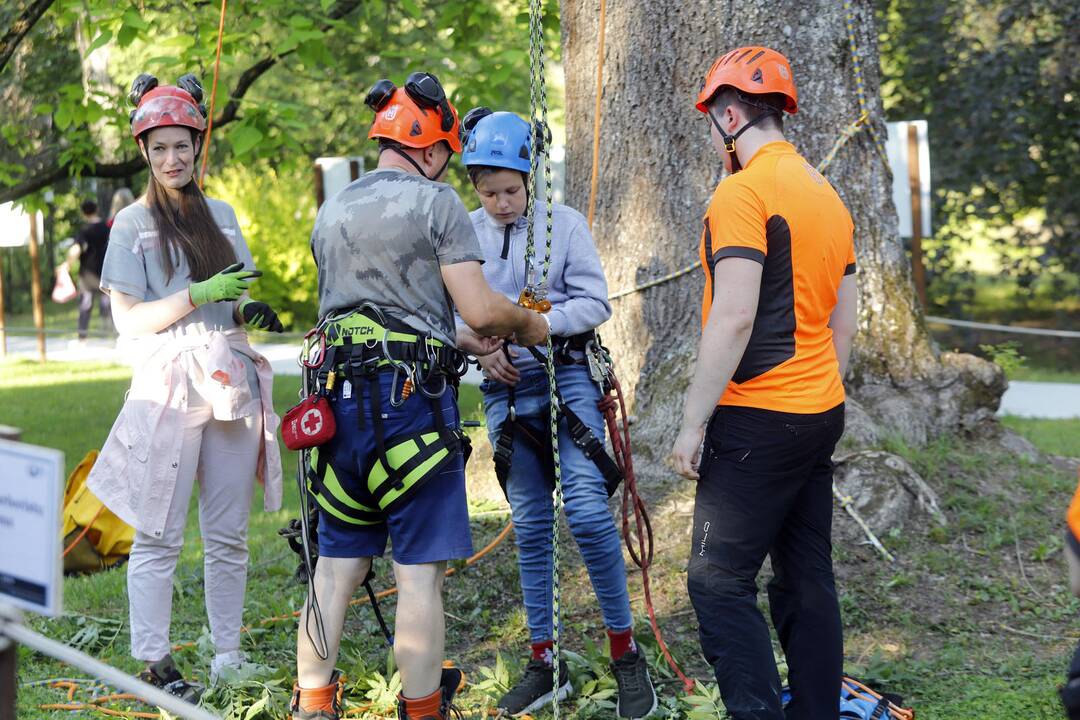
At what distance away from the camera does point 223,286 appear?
12.9ft

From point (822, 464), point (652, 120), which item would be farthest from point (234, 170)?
point (822, 464)

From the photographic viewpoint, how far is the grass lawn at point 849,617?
13.7 feet

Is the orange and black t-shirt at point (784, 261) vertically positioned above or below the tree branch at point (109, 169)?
below

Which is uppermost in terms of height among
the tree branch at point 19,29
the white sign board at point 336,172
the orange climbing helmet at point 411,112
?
the tree branch at point 19,29

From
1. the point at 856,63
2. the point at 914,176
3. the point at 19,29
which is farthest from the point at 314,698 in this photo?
the point at 914,176

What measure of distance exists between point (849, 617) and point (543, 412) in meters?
1.61

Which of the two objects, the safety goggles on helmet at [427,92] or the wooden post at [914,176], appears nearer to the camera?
the safety goggles on helmet at [427,92]

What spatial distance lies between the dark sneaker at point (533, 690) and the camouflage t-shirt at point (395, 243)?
132cm

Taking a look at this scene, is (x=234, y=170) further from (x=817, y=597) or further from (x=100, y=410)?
(x=817, y=597)

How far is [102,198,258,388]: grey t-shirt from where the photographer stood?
404cm

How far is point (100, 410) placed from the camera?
38.5 ft

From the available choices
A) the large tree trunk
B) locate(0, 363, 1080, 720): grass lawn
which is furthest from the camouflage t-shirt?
the large tree trunk

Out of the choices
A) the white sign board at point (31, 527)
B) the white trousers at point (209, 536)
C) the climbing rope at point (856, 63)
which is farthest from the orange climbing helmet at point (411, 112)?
the climbing rope at point (856, 63)

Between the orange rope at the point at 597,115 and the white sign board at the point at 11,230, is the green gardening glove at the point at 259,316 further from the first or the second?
the white sign board at the point at 11,230
